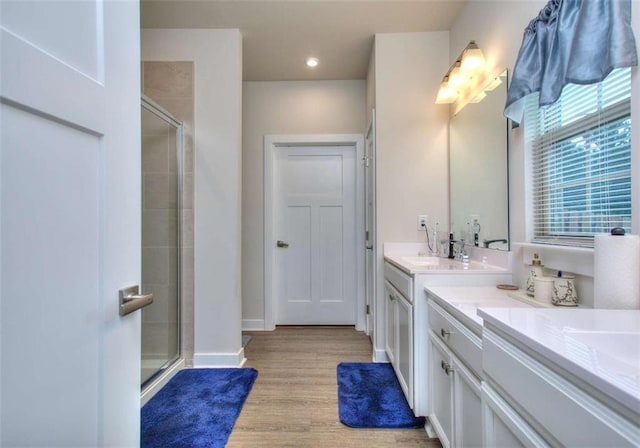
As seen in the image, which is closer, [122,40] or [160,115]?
[122,40]

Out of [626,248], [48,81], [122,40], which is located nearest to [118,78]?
[122,40]

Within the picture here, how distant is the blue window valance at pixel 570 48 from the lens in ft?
3.20

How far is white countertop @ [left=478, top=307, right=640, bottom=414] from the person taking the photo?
48 centimetres

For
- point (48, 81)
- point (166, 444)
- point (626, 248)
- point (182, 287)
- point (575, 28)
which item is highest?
point (575, 28)

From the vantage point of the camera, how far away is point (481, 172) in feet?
6.17

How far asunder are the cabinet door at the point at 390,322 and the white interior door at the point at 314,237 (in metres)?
0.89

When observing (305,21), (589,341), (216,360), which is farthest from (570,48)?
(216,360)

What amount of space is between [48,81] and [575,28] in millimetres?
1595

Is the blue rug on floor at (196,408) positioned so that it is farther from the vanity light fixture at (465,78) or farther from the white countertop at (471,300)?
the vanity light fixture at (465,78)

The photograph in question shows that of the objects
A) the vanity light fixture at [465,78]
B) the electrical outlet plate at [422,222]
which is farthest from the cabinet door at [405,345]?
the vanity light fixture at [465,78]

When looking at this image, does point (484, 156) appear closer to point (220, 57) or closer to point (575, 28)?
point (575, 28)

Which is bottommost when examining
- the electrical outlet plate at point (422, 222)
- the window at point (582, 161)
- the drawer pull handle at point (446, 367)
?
the drawer pull handle at point (446, 367)

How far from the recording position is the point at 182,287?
7.62 feet

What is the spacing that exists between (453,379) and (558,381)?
73 cm
